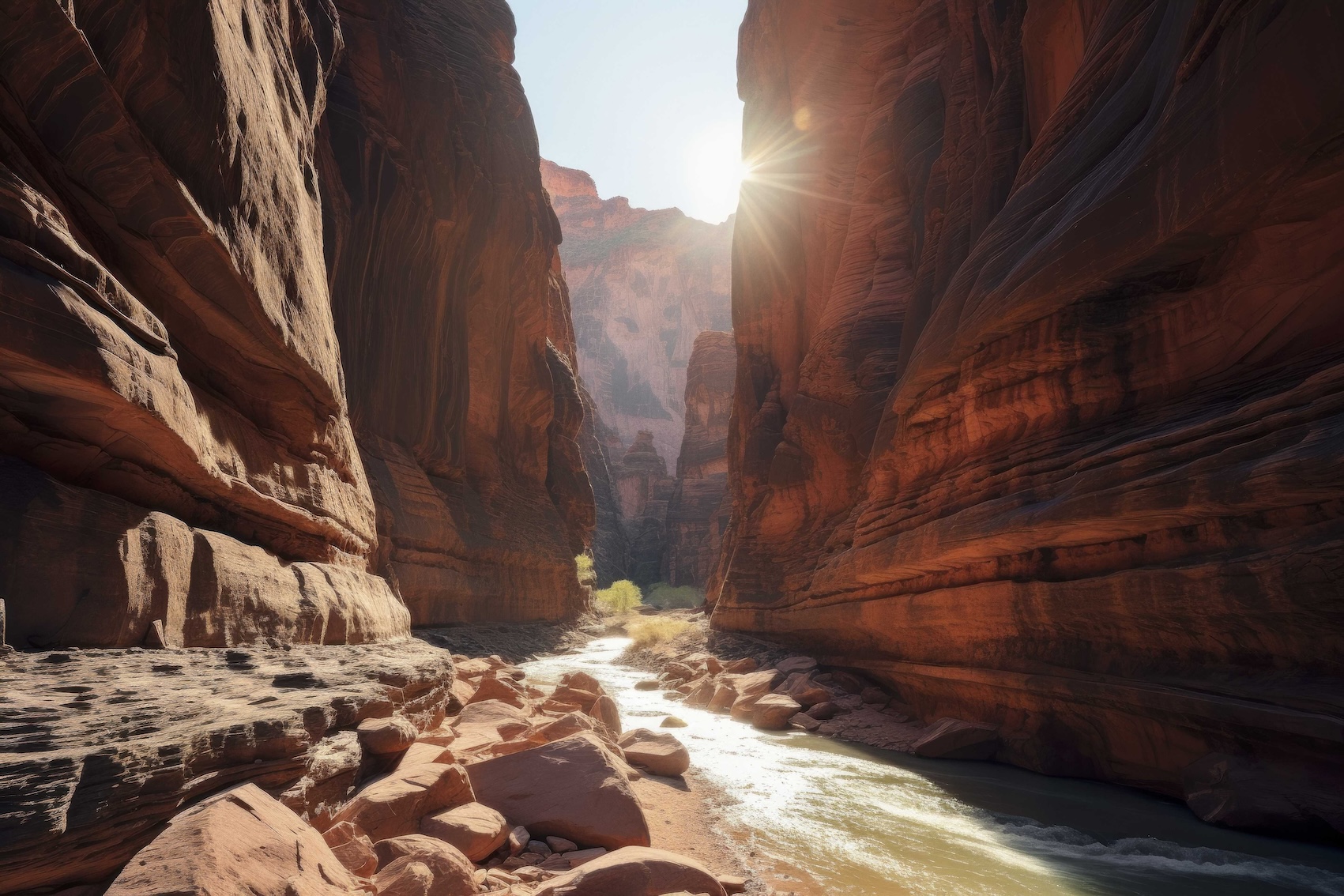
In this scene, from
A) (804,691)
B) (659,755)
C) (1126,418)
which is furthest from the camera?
(804,691)

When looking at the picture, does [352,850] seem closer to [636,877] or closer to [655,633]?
[636,877]

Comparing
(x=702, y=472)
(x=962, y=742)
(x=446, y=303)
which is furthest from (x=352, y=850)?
(x=702, y=472)

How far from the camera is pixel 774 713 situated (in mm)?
10133

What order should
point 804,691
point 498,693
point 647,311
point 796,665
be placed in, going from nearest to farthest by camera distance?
1. point 498,693
2. point 804,691
3. point 796,665
4. point 647,311

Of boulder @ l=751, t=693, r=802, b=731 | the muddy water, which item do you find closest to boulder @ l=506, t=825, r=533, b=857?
the muddy water

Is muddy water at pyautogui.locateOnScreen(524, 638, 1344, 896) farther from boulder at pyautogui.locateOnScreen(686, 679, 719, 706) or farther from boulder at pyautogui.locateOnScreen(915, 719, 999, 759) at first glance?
boulder at pyautogui.locateOnScreen(686, 679, 719, 706)

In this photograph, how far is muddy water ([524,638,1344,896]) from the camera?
4.46 m

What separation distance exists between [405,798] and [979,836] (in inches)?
171

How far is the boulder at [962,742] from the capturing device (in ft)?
26.4

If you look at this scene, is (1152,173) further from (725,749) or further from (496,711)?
(496,711)

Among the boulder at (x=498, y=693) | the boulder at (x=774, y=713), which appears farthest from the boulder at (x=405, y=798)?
the boulder at (x=774, y=713)

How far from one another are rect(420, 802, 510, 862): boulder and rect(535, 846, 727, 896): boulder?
0.66 metres

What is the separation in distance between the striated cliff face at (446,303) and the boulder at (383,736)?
8.19 metres

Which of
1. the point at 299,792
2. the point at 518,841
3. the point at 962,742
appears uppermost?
the point at 299,792
